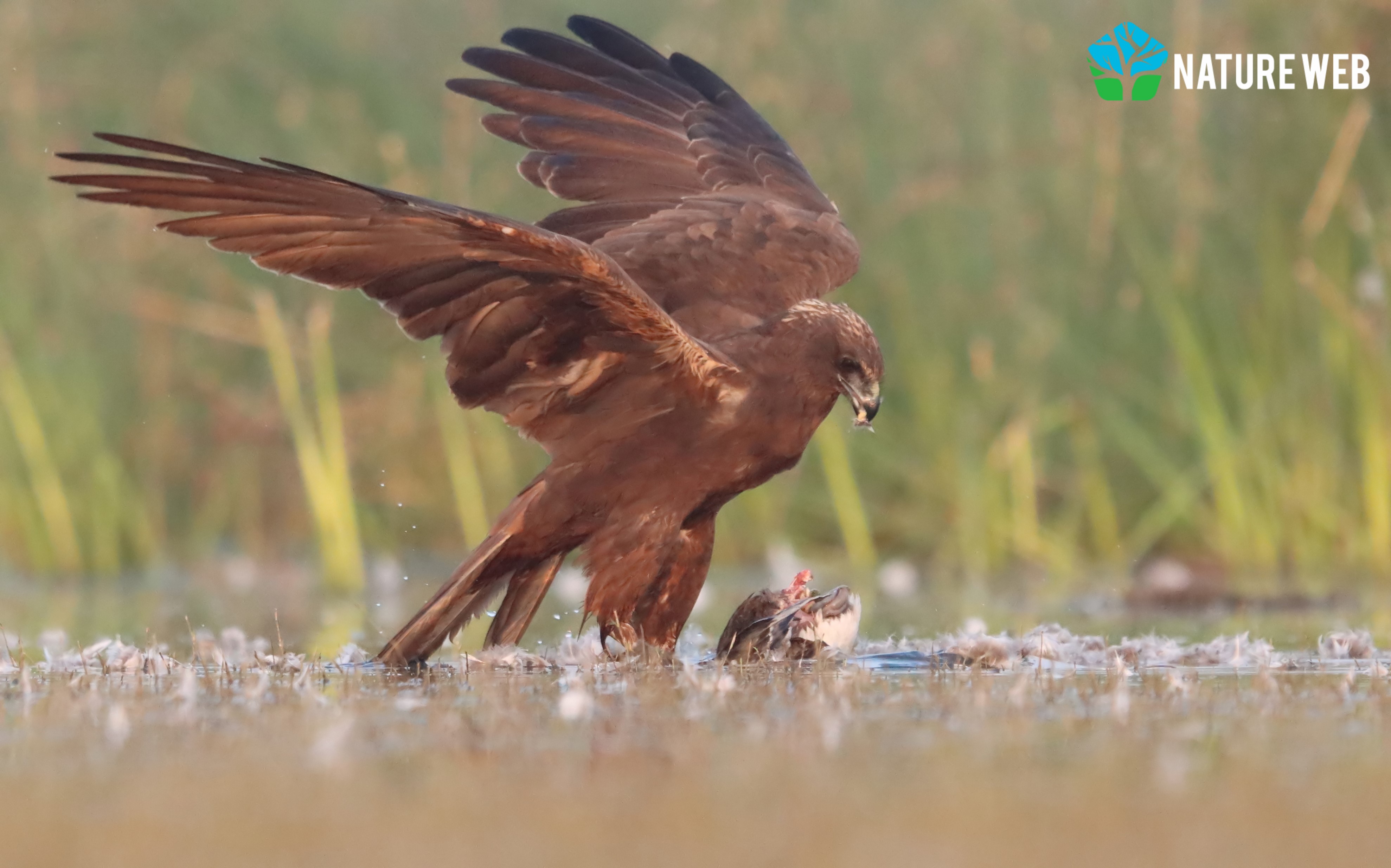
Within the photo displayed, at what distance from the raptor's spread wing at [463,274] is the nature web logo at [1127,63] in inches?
170

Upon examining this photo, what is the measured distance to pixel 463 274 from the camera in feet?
17.3

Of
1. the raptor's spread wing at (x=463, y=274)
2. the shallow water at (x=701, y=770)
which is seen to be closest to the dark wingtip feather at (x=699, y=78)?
the raptor's spread wing at (x=463, y=274)

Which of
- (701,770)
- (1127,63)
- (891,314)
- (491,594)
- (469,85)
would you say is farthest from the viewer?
(1127,63)

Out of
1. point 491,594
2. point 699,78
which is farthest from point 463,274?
point 699,78

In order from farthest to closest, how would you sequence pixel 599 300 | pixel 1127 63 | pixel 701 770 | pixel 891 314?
pixel 1127 63 → pixel 891 314 → pixel 599 300 → pixel 701 770

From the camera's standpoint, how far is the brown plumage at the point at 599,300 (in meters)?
4.94

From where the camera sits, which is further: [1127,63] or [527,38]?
[1127,63]

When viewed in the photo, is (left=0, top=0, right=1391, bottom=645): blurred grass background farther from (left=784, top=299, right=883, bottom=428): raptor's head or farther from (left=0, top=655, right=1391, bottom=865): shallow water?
(left=0, top=655, right=1391, bottom=865): shallow water

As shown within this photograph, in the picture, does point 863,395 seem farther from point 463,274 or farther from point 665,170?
point 665,170

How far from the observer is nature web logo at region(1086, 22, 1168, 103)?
30.2ft

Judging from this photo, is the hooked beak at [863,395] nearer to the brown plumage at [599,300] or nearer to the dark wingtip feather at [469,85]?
the brown plumage at [599,300]

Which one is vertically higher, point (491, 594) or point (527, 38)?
point (527, 38)

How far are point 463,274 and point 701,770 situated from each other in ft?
7.19

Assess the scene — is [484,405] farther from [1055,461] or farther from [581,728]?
[1055,461]
